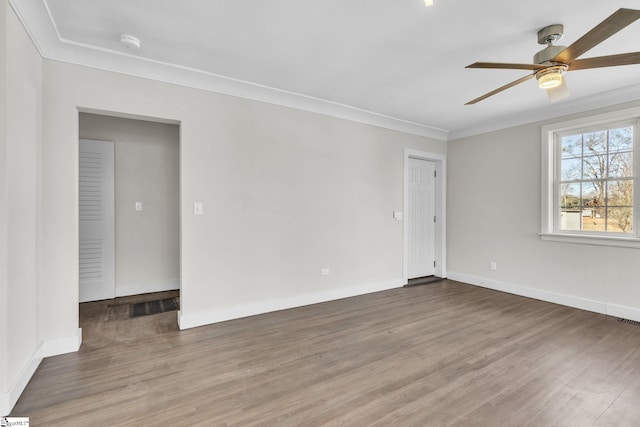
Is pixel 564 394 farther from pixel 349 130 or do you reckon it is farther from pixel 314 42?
pixel 349 130

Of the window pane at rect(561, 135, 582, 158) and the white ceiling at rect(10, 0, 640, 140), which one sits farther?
the window pane at rect(561, 135, 582, 158)

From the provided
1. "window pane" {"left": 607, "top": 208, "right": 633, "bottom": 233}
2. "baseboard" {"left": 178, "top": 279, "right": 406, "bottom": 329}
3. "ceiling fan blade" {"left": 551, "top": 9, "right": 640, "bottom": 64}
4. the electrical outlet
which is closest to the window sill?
"window pane" {"left": 607, "top": 208, "right": 633, "bottom": 233}

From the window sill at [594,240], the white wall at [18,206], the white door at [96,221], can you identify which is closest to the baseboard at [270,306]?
the white wall at [18,206]

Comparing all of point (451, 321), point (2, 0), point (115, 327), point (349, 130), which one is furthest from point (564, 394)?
point (2, 0)

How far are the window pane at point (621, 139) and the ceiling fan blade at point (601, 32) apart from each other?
225 cm

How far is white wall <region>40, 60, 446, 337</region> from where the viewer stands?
2545 mm

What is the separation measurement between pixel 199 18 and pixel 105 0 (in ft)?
1.89

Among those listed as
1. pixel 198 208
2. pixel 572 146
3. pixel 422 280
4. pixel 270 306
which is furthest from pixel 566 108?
pixel 198 208

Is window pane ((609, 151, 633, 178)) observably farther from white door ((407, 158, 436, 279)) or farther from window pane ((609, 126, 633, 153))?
white door ((407, 158, 436, 279))

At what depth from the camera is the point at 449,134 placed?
5.24m

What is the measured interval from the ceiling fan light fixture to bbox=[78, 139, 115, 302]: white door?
15.6 feet

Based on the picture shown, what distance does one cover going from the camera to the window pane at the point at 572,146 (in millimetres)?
3842

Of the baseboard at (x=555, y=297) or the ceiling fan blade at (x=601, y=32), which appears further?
the baseboard at (x=555, y=297)

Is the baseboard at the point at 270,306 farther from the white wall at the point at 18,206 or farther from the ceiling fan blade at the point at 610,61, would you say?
the ceiling fan blade at the point at 610,61
